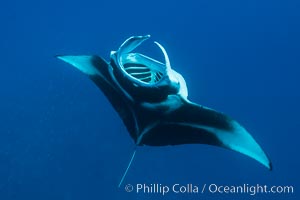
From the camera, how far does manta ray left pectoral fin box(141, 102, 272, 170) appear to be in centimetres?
285

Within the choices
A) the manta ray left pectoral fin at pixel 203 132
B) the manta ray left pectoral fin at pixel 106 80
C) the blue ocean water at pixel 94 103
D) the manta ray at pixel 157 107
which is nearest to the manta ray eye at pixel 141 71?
the manta ray at pixel 157 107

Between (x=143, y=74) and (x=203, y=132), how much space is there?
734 millimetres

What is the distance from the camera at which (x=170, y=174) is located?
8.18 m

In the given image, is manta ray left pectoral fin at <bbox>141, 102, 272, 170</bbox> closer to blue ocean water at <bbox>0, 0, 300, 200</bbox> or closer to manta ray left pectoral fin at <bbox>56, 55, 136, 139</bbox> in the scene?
manta ray left pectoral fin at <bbox>56, 55, 136, 139</bbox>

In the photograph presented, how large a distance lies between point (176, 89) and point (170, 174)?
5.68 meters

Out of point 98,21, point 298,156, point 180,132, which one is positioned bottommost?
point 180,132

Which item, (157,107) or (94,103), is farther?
(94,103)

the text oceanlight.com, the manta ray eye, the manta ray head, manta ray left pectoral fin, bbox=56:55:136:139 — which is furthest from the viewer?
the text oceanlight.com

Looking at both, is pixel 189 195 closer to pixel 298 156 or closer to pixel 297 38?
pixel 298 156

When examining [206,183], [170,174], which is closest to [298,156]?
[206,183]

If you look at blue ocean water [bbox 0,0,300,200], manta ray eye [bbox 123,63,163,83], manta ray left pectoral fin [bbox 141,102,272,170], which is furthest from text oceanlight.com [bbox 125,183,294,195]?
manta ray eye [bbox 123,63,163,83]

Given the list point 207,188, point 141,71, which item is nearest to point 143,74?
point 141,71

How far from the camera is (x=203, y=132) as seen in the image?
3193 mm

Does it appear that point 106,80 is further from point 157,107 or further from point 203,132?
point 203,132
